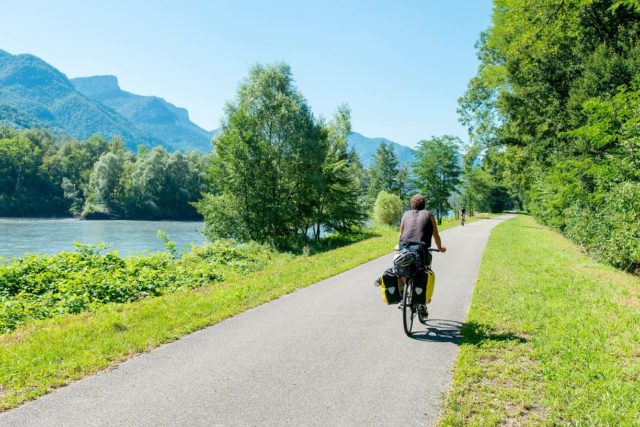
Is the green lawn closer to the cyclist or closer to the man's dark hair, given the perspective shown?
the cyclist

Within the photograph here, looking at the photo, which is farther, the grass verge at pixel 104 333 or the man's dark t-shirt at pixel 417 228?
the man's dark t-shirt at pixel 417 228

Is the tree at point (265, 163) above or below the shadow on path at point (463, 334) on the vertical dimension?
above

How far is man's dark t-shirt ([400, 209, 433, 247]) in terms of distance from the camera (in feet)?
21.9

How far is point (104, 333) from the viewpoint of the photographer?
660 centimetres

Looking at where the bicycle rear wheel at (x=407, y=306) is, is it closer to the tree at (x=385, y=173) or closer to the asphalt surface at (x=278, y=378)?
the asphalt surface at (x=278, y=378)

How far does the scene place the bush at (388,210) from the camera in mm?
42250

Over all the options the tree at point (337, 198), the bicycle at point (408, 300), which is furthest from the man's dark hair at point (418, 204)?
the tree at point (337, 198)

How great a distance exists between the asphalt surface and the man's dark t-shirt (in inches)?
61.7

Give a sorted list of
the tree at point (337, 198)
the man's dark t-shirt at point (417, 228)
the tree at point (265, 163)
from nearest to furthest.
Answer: the man's dark t-shirt at point (417, 228) < the tree at point (265, 163) < the tree at point (337, 198)

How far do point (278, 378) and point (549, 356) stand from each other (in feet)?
12.2

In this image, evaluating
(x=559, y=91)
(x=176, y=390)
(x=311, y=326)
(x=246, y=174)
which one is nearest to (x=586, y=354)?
(x=311, y=326)

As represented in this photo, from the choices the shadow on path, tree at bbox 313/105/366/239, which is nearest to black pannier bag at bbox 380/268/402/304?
the shadow on path

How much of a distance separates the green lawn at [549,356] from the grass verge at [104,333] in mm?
4295

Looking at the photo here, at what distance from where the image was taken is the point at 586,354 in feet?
18.4
